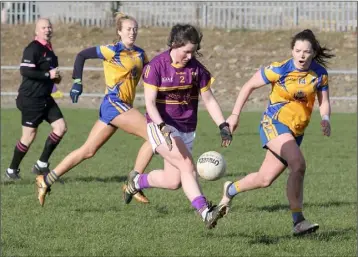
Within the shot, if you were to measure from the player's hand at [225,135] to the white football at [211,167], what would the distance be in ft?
1.54

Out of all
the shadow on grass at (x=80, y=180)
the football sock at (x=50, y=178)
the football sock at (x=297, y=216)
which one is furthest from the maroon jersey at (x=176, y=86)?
the shadow on grass at (x=80, y=180)

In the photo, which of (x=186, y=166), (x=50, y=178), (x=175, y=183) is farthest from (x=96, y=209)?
(x=186, y=166)

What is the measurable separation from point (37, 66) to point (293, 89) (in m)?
4.43

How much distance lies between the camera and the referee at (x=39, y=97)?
1172 cm

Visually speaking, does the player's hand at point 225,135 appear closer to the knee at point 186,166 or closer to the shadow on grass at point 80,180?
the knee at point 186,166

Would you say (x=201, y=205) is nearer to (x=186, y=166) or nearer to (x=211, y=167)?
(x=186, y=166)

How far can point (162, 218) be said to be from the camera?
904cm

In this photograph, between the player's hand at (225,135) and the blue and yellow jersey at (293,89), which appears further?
the blue and yellow jersey at (293,89)

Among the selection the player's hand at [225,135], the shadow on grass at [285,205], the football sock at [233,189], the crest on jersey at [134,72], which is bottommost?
the shadow on grass at [285,205]

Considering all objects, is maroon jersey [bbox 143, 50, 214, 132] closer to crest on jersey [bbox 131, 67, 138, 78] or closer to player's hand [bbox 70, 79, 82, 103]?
player's hand [bbox 70, 79, 82, 103]

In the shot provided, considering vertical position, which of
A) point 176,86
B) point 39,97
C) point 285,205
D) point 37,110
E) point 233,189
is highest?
point 176,86

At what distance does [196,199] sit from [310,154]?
27.2 feet

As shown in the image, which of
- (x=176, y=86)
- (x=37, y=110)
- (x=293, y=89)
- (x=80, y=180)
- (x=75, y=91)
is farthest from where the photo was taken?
(x=80, y=180)

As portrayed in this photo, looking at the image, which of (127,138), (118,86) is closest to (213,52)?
(127,138)
